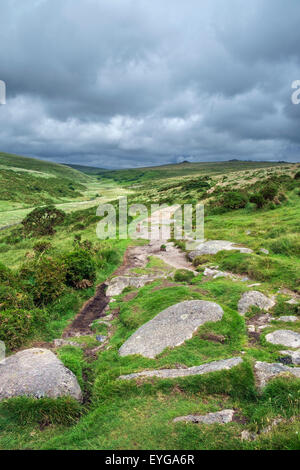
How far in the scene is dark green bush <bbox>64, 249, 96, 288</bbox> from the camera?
60.1 ft

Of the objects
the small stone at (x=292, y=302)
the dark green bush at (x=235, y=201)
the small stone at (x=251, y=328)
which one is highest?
the dark green bush at (x=235, y=201)

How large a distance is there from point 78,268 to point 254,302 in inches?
475

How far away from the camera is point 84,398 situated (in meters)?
8.41

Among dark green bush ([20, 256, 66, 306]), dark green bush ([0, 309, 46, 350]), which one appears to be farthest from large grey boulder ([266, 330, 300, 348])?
dark green bush ([20, 256, 66, 306])

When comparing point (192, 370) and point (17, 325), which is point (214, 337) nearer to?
point (192, 370)

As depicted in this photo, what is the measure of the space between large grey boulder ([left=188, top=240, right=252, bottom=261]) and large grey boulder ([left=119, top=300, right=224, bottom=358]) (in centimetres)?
1111

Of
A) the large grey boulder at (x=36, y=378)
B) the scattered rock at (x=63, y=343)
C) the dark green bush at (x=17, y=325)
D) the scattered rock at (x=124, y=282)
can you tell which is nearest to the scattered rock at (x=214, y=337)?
the large grey boulder at (x=36, y=378)

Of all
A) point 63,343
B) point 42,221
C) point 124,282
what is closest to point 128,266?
point 124,282

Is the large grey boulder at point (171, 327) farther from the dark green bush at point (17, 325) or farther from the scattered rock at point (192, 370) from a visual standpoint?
the dark green bush at point (17, 325)

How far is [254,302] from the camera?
12.7 metres

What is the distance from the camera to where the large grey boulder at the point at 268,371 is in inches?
281

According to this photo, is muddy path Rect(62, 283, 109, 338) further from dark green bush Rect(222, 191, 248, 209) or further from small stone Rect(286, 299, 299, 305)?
dark green bush Rect(222, 191, 248, 209)

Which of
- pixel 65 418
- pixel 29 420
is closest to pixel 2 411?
pixel 29 420

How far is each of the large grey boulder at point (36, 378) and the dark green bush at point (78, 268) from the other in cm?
878
